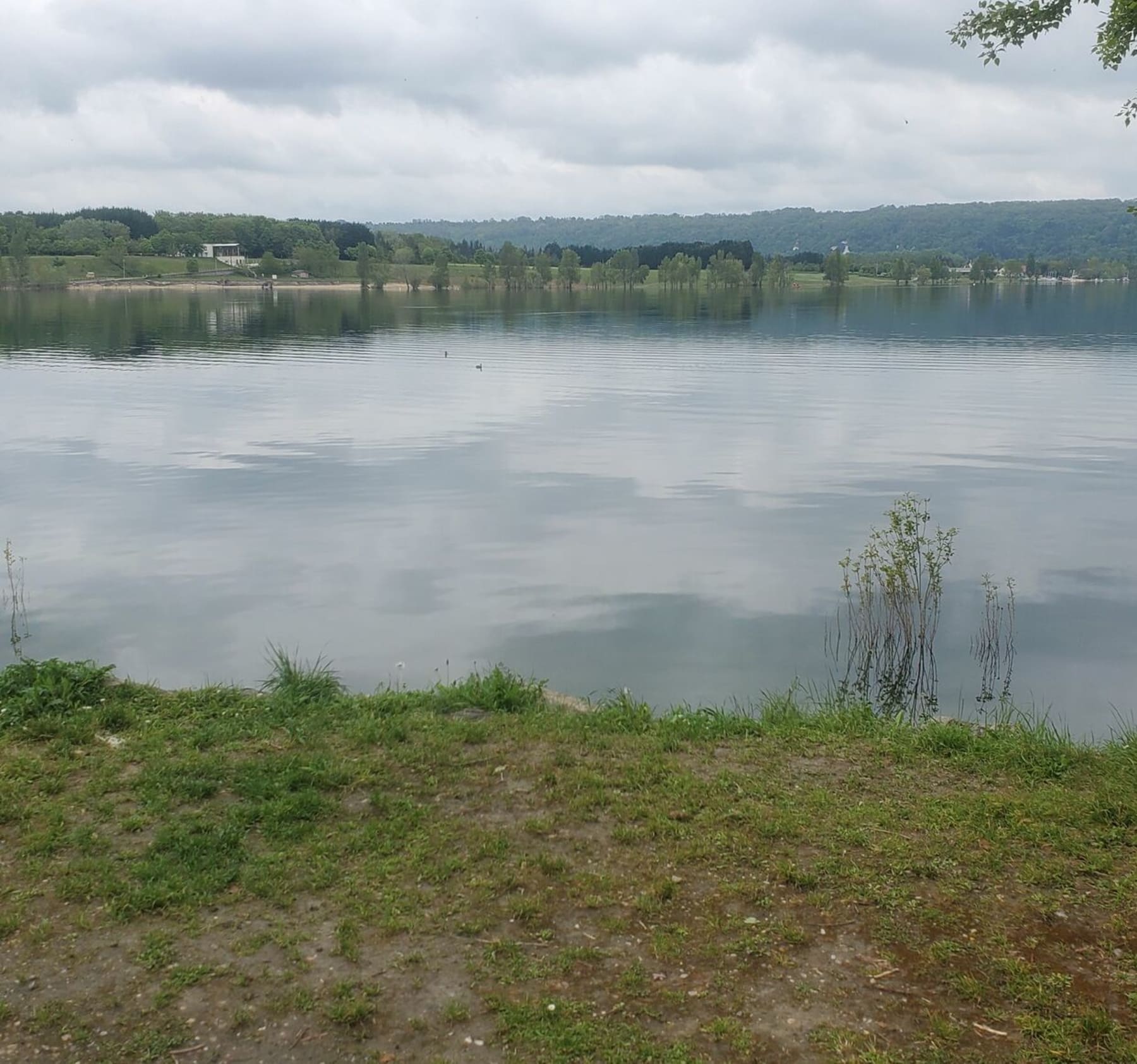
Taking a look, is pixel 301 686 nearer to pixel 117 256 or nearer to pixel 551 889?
pixel 551 889

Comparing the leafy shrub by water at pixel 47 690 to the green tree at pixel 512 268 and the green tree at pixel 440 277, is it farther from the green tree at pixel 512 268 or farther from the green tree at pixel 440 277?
the green tree at pixel 512 268

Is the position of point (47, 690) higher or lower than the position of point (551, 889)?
higher

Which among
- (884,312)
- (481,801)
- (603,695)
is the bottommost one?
(603,695)

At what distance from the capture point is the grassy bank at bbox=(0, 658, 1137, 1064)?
526 cm

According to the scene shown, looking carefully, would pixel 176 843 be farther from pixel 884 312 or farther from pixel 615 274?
pixel 615 274

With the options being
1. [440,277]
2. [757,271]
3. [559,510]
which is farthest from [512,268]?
[559,510]

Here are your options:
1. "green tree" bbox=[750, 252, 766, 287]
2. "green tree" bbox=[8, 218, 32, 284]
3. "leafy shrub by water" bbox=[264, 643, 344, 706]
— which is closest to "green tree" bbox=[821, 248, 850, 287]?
"green tree" bbox=[750, 252, 766, 287]

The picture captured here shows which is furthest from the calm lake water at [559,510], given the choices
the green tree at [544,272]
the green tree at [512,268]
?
the green tree at [544,272]

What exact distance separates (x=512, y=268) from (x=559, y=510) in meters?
176

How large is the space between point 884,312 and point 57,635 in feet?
361

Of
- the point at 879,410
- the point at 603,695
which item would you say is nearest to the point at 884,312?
the point at 879,410

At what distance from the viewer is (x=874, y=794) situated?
26.7ft

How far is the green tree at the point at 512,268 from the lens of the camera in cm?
19212

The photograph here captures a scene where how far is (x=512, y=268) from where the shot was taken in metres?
192
